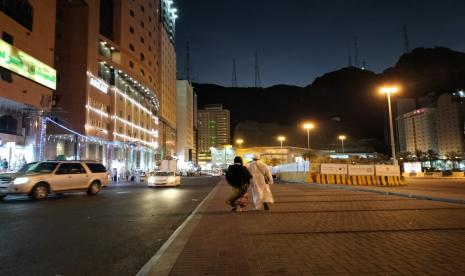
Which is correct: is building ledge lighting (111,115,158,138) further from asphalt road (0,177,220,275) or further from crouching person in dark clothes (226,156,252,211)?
crouching person in dark clothes (226,156,252,211)

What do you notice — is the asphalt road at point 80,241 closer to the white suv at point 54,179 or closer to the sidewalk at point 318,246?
the sidewalk at point 318,246

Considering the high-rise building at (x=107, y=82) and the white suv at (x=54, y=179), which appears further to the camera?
the high-rise building at (x=107, y=82)

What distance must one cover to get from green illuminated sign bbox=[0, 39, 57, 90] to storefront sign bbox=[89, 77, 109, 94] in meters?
15.9

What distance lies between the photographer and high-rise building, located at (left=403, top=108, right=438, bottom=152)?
177500mm

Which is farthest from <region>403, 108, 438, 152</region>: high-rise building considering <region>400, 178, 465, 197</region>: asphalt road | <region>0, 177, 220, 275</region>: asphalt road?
<region>0, 177, 220, 275</region>: asphalt road

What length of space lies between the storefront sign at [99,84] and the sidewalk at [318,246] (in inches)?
1785

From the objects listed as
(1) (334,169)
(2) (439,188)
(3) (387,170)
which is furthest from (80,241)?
(1) (334,169)

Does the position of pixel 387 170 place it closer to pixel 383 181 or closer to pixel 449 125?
pixel 383 181

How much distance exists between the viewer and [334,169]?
2731cm

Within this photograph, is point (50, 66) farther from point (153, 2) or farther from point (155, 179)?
point (153, 2)

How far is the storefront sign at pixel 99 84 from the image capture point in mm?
49719

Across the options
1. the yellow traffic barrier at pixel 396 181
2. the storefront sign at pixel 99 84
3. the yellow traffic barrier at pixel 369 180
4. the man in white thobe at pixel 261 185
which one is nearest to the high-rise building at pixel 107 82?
the storefront sign at pixel 99 84

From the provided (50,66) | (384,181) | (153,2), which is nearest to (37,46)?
(50,66)

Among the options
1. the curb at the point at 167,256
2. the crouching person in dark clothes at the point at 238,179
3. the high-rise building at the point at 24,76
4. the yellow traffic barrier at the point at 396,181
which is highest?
the high-rise building at the point at 24,76
